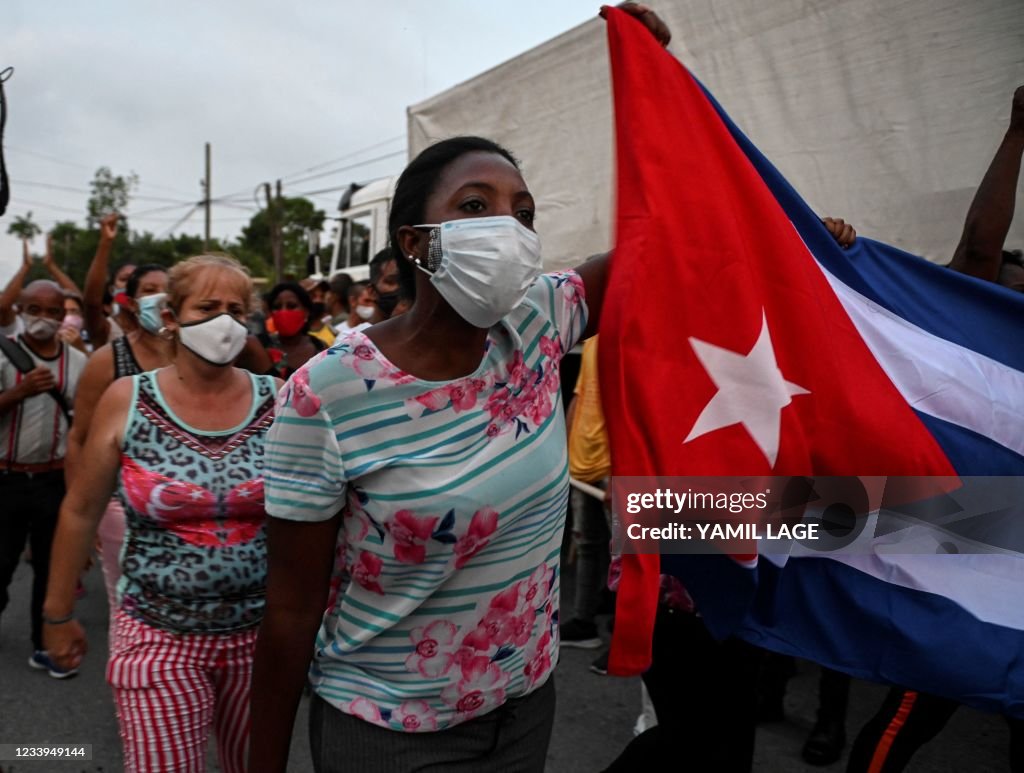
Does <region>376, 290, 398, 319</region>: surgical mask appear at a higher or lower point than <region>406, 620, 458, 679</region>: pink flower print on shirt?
higher

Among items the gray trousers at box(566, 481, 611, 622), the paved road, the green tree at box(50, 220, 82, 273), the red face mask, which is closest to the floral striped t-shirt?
the paved road

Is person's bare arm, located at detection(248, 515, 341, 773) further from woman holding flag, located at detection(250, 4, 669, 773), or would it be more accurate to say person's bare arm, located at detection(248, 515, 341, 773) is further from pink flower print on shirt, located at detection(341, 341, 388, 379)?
pink flower print on shirt, located at detection(341, 341, 388, 379)

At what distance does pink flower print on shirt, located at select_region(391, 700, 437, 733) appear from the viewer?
1774mm

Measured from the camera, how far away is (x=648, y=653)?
193cm

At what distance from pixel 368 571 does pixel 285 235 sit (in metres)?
48.3

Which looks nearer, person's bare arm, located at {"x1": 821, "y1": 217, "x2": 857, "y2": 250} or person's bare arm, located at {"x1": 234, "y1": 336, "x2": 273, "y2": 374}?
person's bare arm, located at {"x1": 821, "y1": 217, "x2": 857, "y2": 250}

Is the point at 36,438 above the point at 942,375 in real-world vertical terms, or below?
below

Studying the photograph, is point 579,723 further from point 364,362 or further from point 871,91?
point 871,91

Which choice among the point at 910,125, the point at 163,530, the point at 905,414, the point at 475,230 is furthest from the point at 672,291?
the point at 910,125

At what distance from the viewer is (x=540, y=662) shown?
1.94 metres

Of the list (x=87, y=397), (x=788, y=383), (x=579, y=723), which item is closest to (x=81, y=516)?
(x=87, y=397)

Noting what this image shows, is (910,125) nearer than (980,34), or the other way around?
(980,34)

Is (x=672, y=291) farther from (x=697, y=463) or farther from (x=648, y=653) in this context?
(x=648, y=653)

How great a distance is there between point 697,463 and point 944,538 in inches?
34.6
